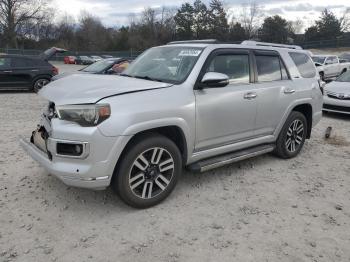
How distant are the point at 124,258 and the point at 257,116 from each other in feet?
9.29

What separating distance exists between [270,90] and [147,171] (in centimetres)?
235

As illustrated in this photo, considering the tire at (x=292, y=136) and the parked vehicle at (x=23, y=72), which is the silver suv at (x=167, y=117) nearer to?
the tire at (x=292, y=136)

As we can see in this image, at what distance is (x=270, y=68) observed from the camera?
217 inches

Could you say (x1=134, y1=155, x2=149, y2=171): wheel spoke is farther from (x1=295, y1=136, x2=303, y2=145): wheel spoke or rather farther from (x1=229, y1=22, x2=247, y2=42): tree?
(x1=229, y1=22, x2=247, y2=42): tree

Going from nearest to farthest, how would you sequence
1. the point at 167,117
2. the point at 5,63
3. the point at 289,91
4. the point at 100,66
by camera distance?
the point at 167,117, the point at 289,91, the point at 100,66, the point at 5,63

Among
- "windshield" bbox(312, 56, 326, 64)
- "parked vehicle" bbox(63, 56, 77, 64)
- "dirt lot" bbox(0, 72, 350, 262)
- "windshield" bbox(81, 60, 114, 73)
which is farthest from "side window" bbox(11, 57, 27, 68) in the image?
"parked vehicle" bbox(63, 56, 77, 64)

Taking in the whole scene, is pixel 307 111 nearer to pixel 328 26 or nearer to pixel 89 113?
pixel 89 113

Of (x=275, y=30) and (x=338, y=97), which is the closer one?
(x=338, y=97)

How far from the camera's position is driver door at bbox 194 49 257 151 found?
14.6 feet

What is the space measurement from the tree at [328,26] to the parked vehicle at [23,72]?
5878cm

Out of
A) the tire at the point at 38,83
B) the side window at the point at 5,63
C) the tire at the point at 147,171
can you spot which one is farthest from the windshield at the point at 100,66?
the tire at the point at 147,171

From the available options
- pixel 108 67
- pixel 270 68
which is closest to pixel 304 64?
pixel 270 68

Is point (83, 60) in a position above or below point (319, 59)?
below

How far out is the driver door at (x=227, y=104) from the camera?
444 cm
